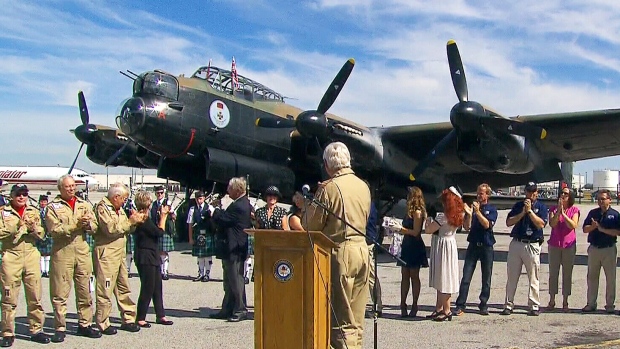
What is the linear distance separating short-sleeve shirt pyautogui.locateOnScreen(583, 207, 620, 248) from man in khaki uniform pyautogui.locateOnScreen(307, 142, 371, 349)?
565cm

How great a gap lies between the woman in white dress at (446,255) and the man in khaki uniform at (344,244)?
12.0ft

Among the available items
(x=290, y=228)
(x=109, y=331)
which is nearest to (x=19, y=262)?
(x=109, y=331)

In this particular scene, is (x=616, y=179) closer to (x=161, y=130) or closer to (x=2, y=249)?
(x=161, y=130)

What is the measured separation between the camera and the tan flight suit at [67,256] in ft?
22.6

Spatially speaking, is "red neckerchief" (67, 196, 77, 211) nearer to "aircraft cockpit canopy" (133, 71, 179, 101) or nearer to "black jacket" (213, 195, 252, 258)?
"black jacket" (213, 195, 252, 258)

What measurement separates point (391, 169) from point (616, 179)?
83833mm

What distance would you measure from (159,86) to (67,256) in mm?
8460

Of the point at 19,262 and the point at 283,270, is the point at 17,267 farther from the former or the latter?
the point at 283,270

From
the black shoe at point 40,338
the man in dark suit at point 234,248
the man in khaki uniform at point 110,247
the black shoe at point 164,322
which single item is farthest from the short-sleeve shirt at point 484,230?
the black shoe at point 40,338

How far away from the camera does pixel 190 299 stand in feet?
32.4

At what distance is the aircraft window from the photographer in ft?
48.7

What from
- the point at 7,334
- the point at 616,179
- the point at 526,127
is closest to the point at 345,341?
the point at 7,334

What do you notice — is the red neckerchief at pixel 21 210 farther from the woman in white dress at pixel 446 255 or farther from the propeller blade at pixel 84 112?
the propeller blade at pixel 84 112

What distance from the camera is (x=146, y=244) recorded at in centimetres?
802
